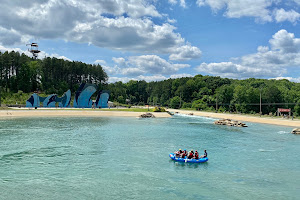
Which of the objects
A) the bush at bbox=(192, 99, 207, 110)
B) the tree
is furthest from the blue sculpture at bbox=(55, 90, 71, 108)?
the tree

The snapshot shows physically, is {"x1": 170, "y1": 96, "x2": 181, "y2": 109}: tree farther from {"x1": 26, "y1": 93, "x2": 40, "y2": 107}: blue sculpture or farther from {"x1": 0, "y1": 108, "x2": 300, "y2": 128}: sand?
{"x1": 26, "y1": 93, "x2": 40, "y2": 107}: blue sculpture

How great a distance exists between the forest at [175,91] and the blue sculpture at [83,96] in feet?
93.0

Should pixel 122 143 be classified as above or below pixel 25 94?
below

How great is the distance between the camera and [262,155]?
119ft

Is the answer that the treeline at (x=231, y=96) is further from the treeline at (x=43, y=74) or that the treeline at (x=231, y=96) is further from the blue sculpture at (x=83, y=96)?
the blue sculpture at (x=83, y=96)

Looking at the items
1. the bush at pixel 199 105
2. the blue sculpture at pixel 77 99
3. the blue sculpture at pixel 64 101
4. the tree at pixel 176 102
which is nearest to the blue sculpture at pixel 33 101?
the blue sculpture at pixel 77 99

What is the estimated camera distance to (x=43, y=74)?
153m

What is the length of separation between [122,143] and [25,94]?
108368 millimetres

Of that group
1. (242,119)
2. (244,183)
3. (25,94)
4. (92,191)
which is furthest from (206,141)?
(25,94)

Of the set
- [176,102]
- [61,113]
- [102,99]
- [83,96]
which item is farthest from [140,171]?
[176,102]

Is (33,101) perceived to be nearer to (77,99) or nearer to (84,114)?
(77,99)

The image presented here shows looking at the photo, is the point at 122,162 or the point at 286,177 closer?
the point at 286,177

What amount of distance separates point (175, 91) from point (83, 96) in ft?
286

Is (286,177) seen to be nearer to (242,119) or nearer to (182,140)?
(182,140)
